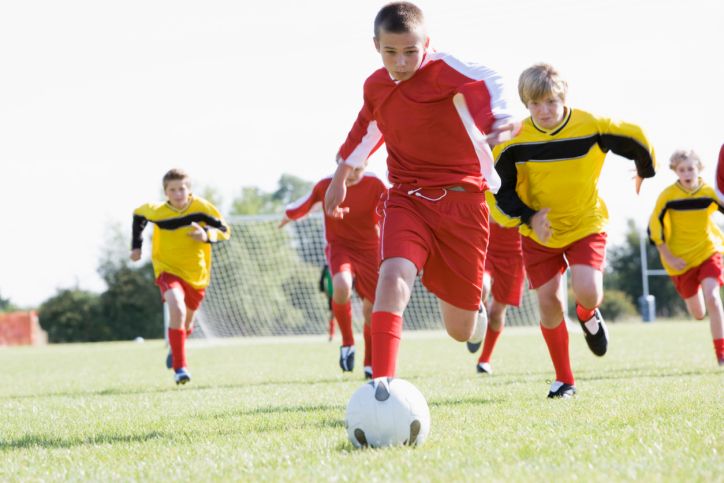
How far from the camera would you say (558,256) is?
600cm

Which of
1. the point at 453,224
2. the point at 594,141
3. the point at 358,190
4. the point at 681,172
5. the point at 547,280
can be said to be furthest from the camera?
the point at 358,190

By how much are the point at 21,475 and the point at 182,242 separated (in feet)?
18.4

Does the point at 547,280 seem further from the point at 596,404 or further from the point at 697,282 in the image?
the point at 697,282

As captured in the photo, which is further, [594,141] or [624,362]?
[624,362]

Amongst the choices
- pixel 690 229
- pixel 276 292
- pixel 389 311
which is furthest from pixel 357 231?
pixel 276 292

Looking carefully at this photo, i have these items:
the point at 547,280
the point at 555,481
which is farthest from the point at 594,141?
the point at 555,481

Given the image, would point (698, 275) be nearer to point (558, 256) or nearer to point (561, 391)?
point (558, 256)

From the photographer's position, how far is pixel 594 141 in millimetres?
5574

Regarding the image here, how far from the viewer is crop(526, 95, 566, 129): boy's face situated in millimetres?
5445

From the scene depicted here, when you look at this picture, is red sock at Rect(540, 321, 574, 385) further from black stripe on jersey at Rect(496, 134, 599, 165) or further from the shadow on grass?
the shadow on grass

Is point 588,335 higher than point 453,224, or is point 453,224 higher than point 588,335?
point 453,224

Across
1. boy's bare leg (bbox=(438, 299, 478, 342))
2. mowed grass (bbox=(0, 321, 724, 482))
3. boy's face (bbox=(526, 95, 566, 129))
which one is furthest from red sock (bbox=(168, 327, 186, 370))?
boy's face (bbox=(526, 95, 566, 129))

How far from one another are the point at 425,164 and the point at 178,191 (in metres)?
4.60

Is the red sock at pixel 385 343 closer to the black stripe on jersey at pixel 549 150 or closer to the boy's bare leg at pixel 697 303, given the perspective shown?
the black stripe on jersey at pixel 549 150
